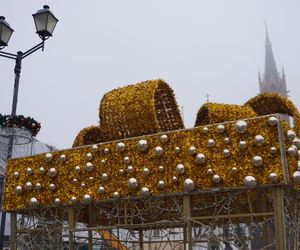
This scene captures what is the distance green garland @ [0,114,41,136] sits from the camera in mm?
9680

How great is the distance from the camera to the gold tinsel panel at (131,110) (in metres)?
8.59

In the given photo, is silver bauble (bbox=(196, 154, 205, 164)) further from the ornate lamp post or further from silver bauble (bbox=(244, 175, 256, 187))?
the ornate lamp post

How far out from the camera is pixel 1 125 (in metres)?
9.83

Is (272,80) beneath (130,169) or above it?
above

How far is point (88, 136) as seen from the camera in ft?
34.3

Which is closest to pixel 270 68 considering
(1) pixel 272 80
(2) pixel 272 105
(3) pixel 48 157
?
(1) pixel 272 80

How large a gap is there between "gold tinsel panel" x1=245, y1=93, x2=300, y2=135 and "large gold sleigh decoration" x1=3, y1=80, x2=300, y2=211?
0.02 metres

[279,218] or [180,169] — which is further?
[180,169]

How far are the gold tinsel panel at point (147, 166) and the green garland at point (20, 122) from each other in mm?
744

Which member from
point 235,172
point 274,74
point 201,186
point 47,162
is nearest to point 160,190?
point 201,186

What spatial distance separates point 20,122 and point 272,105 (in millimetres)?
5567

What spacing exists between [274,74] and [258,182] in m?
82.7

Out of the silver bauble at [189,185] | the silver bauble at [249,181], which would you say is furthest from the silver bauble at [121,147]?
the silver bauble at [249,181]

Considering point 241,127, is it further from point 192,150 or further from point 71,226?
point 71,226
